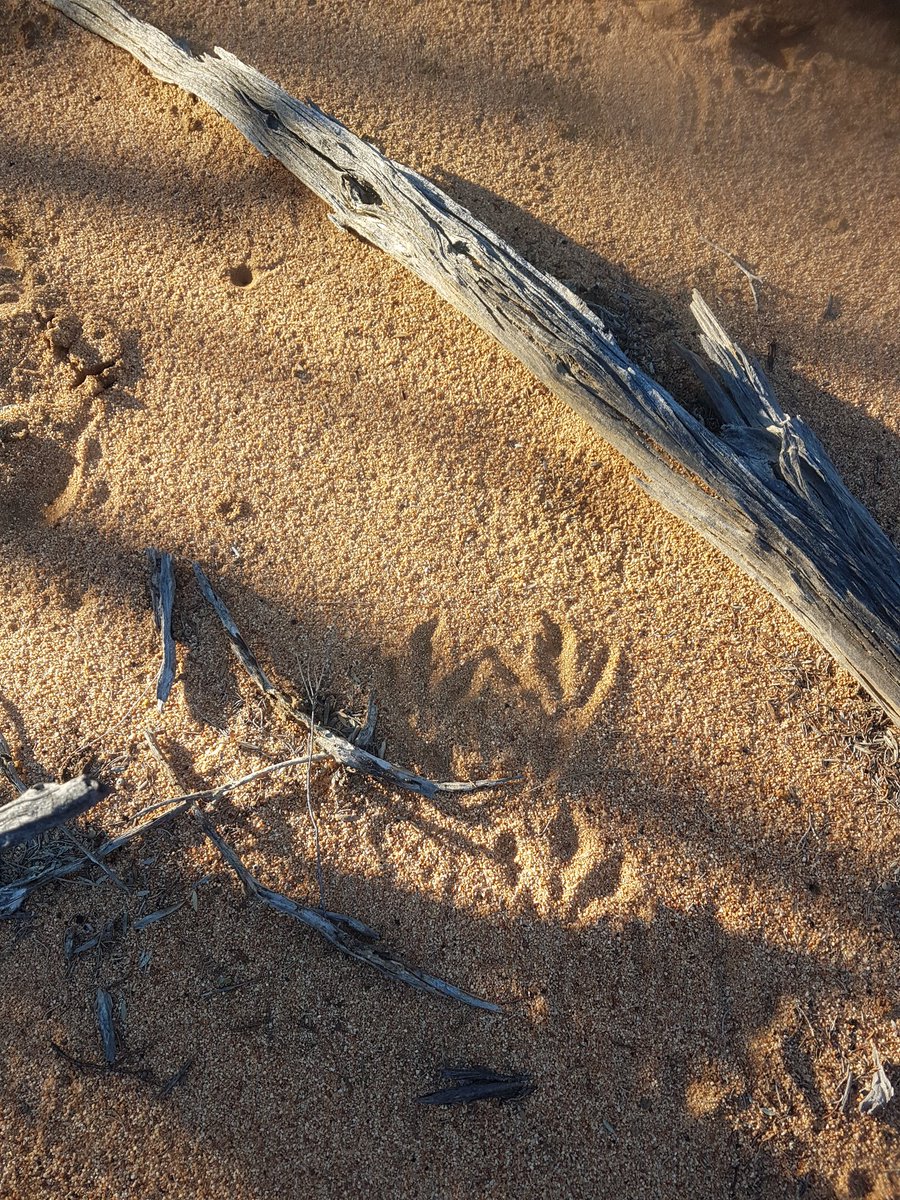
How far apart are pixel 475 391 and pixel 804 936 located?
→ 1.94 metres

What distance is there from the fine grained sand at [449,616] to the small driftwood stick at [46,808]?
453mm

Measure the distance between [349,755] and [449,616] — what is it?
20.6 inches

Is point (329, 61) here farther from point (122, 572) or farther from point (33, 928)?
point (33, 928)

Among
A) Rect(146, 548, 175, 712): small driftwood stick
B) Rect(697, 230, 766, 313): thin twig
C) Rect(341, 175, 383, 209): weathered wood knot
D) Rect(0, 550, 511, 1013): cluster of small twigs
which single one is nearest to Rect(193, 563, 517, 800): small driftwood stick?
Rect(0, 550, 511, 1013): cluster of small twigs

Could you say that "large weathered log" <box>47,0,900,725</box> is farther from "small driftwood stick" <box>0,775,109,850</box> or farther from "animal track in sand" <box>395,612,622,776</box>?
"small driftwood stick" <box>0,775,109,850</box>

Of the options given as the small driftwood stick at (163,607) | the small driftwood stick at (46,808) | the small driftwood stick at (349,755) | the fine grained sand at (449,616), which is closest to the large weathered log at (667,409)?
the fine grained sand at (449,616)

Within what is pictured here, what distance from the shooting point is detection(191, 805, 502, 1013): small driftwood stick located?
2.01m

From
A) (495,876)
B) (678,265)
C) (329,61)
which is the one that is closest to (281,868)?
(495,876)

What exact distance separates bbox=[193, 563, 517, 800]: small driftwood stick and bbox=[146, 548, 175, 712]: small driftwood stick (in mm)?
208

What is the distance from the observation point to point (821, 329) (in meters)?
2.81

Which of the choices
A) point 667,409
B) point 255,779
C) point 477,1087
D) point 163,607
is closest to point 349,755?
point 255,779

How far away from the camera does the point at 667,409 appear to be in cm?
231

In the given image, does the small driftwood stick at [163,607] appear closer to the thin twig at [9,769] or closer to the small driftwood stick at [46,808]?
the thin twig at [9,769]

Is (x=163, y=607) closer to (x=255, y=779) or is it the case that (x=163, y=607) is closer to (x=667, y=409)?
(x=255, y=779)
